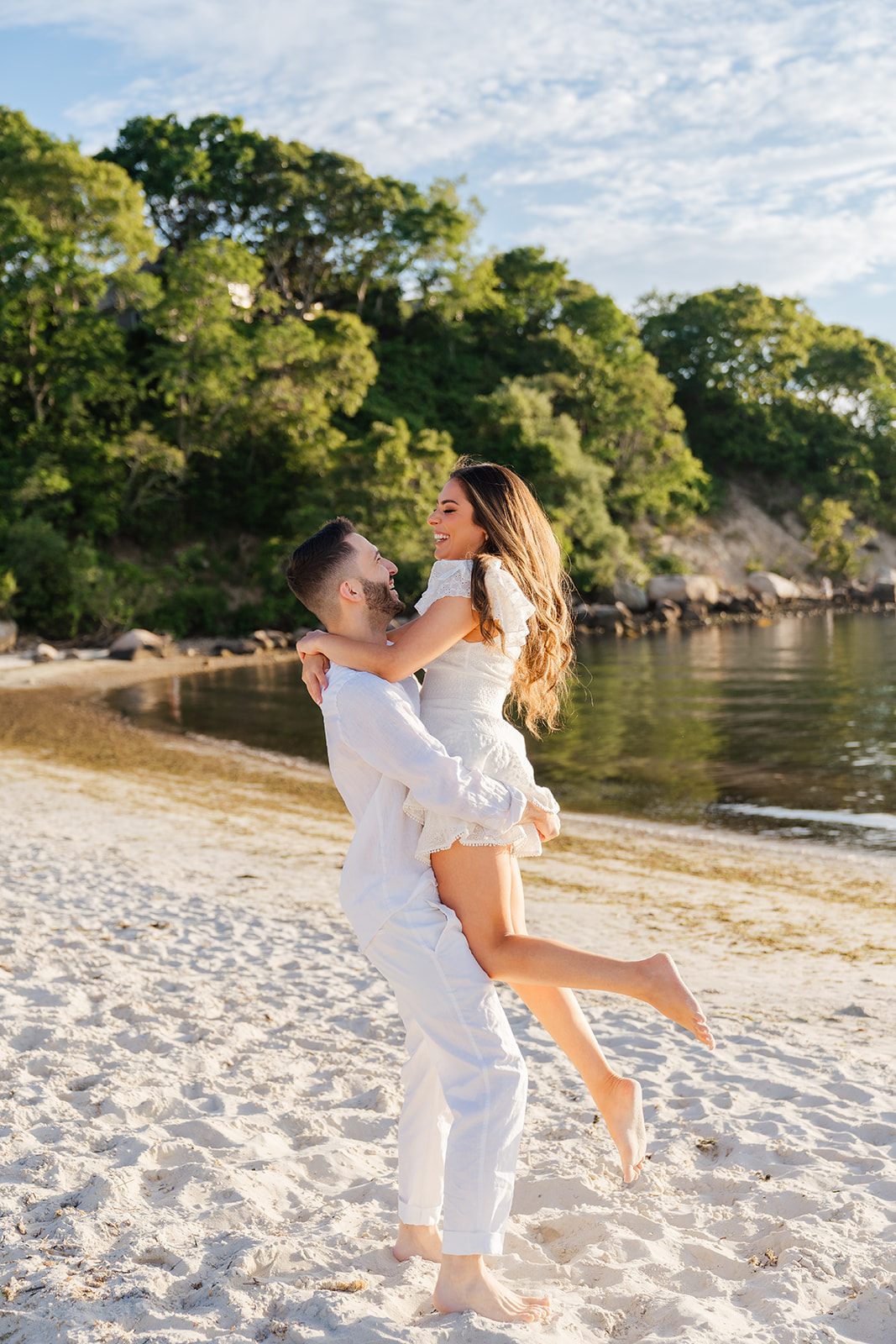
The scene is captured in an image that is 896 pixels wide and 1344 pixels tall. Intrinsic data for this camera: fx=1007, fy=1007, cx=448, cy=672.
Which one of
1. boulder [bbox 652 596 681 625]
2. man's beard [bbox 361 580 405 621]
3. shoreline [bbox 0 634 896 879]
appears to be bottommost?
shoreline [bbox 0 634 896 879]

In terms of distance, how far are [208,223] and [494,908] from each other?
179ft

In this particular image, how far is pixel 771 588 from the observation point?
2142 inches

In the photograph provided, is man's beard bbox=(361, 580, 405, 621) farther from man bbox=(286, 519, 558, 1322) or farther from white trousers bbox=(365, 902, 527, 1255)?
white trousers bbox=(365, 902, 527, 1255)

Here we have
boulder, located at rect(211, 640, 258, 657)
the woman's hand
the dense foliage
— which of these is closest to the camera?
the woman's hand

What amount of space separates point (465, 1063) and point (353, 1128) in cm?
154

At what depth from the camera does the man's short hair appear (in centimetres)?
271

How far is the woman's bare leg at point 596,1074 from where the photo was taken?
2852 millimetres

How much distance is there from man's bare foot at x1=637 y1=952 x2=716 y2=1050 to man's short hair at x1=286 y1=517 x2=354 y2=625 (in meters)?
→ 1.28

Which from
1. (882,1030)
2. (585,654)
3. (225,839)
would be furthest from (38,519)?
(882,1030)

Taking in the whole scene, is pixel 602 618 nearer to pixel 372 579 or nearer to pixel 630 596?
pixel 630 596

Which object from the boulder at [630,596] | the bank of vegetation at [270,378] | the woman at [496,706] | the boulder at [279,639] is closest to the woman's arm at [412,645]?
the woman at [496,706]

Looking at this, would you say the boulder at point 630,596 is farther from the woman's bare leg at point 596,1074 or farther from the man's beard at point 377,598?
the man's beard at point 377,598

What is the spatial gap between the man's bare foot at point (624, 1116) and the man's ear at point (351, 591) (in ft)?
5.16

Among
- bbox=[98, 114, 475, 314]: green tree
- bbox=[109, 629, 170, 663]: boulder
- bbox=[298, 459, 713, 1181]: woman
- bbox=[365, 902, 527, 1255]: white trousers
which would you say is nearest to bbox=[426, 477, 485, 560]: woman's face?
bbox=[298, 459, 713, 1181]: woman
